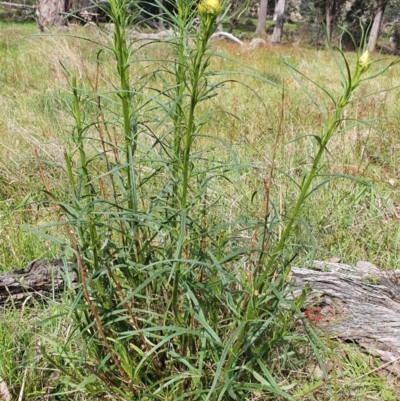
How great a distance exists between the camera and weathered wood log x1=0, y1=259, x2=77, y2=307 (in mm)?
1702

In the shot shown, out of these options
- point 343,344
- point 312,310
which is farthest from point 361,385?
point 312,310

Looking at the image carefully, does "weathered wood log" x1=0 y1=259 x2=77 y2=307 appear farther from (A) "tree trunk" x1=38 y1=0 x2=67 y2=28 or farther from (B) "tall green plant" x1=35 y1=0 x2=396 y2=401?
(A) "tree trunk" x1=38 y1=0 x2=67 y2=28

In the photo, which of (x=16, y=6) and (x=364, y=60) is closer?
(x=364, y=60)

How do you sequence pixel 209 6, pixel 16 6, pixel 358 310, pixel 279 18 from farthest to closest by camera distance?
pixel 279 18, pixel 16 6, pixel 358 310, pixel 209 6

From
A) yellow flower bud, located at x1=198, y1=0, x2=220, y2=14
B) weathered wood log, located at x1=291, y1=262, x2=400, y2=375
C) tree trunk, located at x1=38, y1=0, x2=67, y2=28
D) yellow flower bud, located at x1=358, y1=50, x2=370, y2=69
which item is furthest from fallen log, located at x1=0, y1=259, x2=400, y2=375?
tree trunk, located at x1=38, y1=0, x2=67, y2=28

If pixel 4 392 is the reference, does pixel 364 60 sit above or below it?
above

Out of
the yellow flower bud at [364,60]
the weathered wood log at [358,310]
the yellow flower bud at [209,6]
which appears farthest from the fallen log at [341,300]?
the yellow flower bud at [209,6]

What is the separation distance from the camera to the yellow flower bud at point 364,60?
82 cm

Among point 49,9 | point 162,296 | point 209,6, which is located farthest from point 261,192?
point 49,9

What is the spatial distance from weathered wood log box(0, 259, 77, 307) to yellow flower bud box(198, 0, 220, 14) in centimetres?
116

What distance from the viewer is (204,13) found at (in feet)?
2.68

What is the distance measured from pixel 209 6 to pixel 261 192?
745mm

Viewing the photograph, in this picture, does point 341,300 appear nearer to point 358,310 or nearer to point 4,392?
point 358,310

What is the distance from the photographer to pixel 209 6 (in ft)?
2.59
